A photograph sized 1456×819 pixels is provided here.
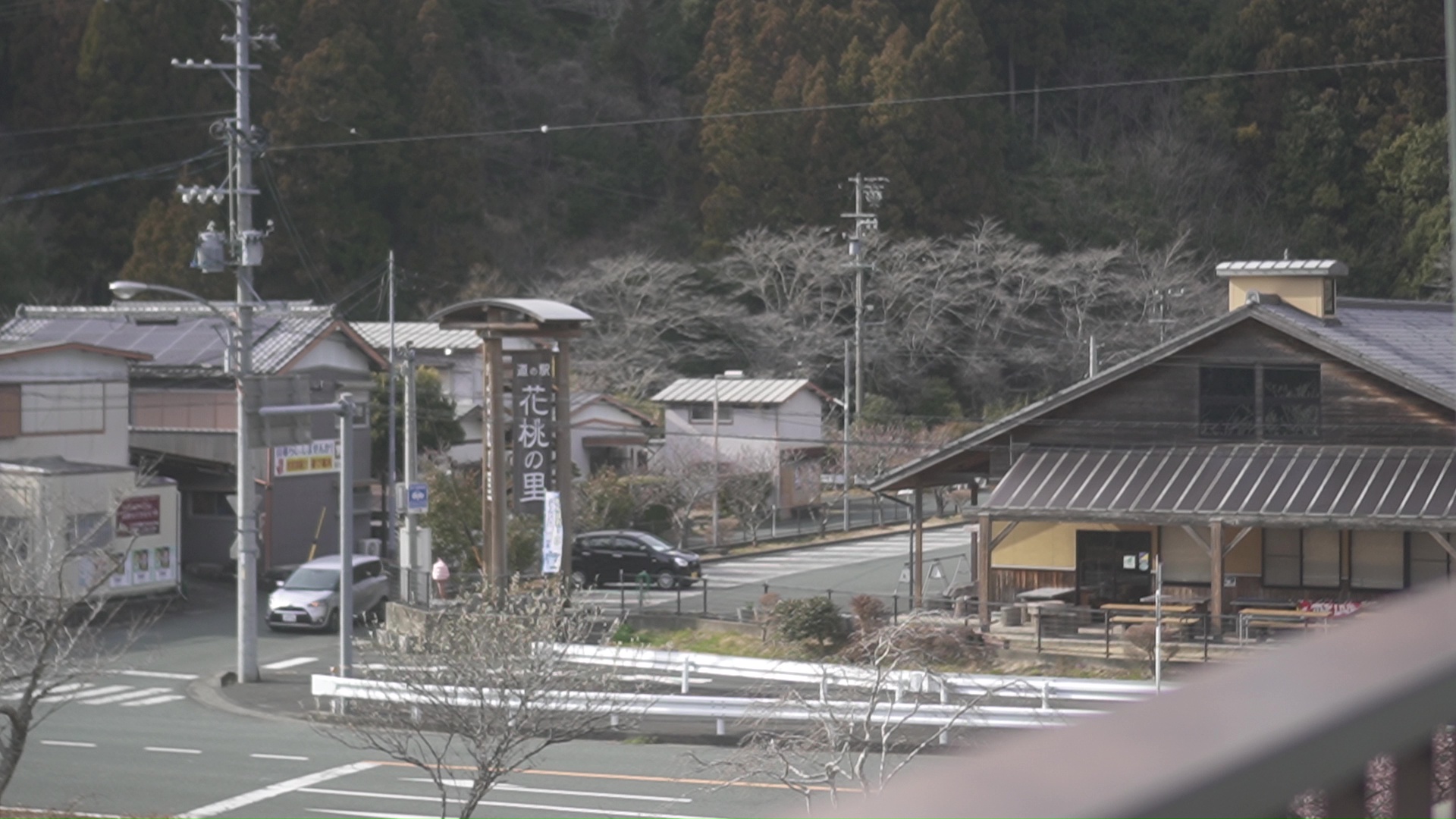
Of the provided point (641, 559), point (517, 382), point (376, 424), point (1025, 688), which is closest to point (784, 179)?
point (376, 424)

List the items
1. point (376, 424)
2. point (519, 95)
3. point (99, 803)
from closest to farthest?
1. point (99, 803)
2. point (376, 424)
3. point (519, 95)

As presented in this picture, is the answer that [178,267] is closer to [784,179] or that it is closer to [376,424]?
[376,424]

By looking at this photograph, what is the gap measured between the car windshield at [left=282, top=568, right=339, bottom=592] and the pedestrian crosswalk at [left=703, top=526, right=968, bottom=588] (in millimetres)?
7047

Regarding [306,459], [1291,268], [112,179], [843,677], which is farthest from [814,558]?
[112,179]

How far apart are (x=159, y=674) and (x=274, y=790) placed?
27.4ft

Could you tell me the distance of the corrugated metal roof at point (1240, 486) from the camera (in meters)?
21.4

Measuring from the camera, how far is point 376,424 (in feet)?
130

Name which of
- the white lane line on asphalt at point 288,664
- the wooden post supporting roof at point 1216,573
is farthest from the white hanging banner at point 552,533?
the wooden post supporting roof at point 1216,573

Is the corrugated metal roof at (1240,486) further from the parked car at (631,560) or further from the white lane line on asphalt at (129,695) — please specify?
the white lane line on asphalt at (129,695)

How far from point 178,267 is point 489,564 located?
2271cm

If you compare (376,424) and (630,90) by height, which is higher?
(630,90)

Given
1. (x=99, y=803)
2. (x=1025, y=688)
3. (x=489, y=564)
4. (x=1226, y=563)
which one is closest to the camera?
(x=99, y=803)

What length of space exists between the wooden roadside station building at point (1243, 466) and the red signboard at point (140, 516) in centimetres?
1414

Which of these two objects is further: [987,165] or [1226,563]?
[987,165]
